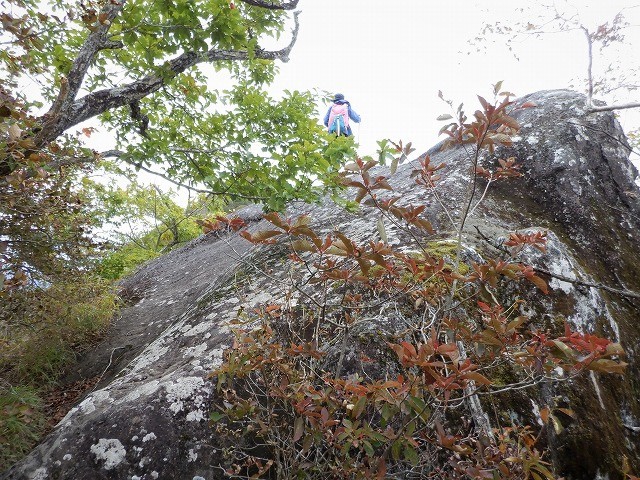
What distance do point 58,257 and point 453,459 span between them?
4676 mm

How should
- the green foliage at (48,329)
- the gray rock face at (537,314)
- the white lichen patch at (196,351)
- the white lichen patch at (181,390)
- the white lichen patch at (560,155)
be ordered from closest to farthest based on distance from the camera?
1. the gray rock face at (537,314)
2. the white lichen patch at (181,390)
3. the white lichen patch at (196,351)
4. the green foliage at (48,329)
5. the white lichen patch at (560,155)

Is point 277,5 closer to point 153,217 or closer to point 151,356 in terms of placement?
point 151,356

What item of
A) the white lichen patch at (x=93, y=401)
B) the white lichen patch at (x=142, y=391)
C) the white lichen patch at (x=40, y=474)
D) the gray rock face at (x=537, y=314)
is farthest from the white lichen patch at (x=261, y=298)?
the white lichen patch at (x=40, y=474)

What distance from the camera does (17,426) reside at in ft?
9.86

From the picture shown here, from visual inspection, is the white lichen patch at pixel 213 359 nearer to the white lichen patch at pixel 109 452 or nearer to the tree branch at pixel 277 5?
the white lichen patch at pixel 109 452

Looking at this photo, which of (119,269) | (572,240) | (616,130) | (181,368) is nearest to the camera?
(181,368)

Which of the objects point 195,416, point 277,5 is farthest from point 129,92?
point 195,416

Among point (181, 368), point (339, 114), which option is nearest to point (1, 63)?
point (181, 368)

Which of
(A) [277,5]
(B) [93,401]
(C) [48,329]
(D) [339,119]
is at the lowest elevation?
(B) [93,401]

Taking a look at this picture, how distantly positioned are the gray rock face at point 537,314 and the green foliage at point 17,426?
→ 1.96 ft

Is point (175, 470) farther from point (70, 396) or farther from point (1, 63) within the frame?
point (1, 63)

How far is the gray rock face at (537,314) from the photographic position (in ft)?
6.63

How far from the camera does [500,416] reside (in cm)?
205

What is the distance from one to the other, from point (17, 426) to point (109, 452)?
1.76m
